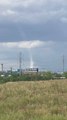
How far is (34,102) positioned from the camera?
1888cm

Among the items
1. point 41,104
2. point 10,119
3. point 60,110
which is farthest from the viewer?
point 41,104

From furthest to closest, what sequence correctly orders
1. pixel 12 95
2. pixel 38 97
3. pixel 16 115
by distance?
pixel 12 95 → pixel 38 97 → pixel 16 115

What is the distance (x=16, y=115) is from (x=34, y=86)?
11.0 m

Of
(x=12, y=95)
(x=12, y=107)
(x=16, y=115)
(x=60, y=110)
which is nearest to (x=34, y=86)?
(x=12, y=95)

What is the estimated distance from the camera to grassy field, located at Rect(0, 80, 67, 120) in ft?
44.5

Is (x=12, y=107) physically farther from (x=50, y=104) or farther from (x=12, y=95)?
Answer: (x=12, y=95)

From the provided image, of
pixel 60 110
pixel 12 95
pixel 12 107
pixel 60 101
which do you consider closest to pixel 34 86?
pixel 12 95

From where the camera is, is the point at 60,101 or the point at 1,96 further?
the point at 1,96

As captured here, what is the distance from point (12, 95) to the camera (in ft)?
70.7

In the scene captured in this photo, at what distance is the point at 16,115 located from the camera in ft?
43.9

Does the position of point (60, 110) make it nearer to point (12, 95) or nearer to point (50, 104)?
point (50, 104)

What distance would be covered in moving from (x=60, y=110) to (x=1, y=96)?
277 inches

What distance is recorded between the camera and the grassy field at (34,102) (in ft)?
44.5

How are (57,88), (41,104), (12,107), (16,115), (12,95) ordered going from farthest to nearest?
(57,88) → (12,95) → (41,104) → (12,107) → (16,115)
